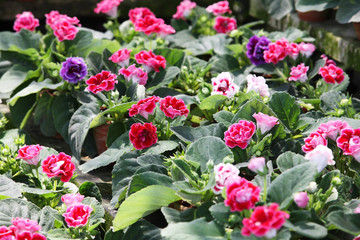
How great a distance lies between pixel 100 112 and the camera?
2.55 metres

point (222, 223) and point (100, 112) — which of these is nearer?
point (222, 223)

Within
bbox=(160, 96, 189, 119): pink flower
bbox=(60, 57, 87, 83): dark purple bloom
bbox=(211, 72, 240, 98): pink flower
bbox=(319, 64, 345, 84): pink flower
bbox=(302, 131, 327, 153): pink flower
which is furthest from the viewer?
bbox=(60, 57, 87, 83): dark purple bloom

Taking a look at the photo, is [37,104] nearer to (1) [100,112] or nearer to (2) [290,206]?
(1) [100,112]

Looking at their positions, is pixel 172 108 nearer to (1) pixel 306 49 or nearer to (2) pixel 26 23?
(1) pixel 306 49

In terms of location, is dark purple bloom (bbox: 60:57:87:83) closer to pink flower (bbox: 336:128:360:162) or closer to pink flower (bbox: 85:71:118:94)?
pink flower (bbox: 85:71:118:94)

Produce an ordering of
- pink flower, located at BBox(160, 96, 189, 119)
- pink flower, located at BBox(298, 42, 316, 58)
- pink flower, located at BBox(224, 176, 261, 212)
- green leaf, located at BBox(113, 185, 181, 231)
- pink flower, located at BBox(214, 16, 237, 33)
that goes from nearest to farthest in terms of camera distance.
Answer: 1. pink flower, located at BBox(224, 176, 261, 212)
2. green leaf, located at BBox(113, 185, 181, 231)
3. pink flower, located at BBox(160, 96, 189, 119)
4. pink flower, located at BBox(298, 42, 316, 58)
5. pink flower, located at BBox(214, 16, 237, 33)

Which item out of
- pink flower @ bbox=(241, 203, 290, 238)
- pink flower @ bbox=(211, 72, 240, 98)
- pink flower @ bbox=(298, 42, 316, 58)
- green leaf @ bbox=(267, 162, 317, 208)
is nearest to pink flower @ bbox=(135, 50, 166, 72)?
pink flower @ bbox=(211, 72, 240, 98)

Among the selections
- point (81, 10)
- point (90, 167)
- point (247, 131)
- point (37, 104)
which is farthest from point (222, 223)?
point (81, 10)

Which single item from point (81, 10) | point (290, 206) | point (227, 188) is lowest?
point (81, 10)

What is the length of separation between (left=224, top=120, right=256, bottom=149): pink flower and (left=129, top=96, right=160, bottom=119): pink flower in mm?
388

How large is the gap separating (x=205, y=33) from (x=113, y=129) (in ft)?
4.45

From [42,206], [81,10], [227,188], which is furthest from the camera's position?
[81,10]

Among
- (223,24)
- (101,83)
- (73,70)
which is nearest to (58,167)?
(101,83)

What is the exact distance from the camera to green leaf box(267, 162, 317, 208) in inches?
63.1
